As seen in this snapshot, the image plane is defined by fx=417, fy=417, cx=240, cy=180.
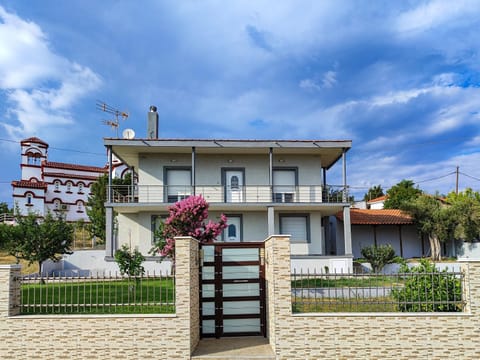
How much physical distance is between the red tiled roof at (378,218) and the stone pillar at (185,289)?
57.8 feet

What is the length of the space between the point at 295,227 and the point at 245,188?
10.7 feet

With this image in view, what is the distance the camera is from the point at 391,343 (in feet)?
24.8

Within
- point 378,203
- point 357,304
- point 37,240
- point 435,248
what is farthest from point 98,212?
point 378,203

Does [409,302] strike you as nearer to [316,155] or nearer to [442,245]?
[316,155]

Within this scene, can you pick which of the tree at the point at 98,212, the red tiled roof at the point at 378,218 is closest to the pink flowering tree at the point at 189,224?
the red tiled roof at the point at 378,218

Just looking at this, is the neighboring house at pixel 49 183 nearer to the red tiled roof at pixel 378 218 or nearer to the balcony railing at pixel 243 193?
the balcony railing at pixel 243 193

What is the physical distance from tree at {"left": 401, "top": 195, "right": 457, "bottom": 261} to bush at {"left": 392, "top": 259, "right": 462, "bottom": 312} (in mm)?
16492

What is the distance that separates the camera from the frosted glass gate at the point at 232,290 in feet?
28.8

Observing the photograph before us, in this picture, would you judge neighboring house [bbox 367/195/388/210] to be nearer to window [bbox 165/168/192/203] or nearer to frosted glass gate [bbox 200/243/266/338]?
window [bbox 165/168/192/203]

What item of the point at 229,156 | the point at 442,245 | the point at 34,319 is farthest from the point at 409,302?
the point at 442,245

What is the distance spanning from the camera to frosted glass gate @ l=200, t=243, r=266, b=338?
28.8 feet

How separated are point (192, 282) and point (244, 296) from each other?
4.82 ft

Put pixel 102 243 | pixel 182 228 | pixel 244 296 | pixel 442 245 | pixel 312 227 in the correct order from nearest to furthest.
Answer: pixel 244 296
pixel 182 228
pixel 312 227
pixel 442 245
pixel 102 243

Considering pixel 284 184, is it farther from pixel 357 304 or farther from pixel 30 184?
pixel 30 184
